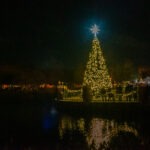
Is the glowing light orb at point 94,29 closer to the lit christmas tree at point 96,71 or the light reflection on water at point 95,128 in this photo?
the lit christmas tree at point 96,71

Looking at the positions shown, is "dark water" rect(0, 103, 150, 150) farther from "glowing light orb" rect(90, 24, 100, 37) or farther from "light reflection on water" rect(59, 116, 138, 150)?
"glowing light orb" rect(90, 24, 100, 37)

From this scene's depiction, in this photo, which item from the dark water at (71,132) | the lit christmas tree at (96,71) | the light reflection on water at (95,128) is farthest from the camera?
the lit christmas tree at (96,71)

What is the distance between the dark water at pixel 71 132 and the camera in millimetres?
13500

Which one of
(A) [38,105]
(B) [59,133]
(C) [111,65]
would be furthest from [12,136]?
(C) [111,65]

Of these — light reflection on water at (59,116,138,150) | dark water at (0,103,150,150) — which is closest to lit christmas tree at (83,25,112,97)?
dark water at (0,103,150,150)

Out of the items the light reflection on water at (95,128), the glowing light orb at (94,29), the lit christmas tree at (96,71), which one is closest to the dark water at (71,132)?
the light reflection on water at (95,128)

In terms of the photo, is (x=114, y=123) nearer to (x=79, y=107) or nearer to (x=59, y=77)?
(x=79, y=107)

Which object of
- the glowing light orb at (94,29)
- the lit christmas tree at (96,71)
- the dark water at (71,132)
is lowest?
the dark water at (71,132)

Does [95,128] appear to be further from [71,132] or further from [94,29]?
[94,29]

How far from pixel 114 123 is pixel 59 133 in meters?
3.65

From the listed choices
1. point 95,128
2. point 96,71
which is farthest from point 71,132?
point 96,71

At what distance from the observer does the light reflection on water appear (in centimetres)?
1548

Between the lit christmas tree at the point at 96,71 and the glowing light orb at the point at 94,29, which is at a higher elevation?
the glowing light orb at the point at 94,29

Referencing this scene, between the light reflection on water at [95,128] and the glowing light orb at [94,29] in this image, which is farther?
the glowing light orb at [94,29]
